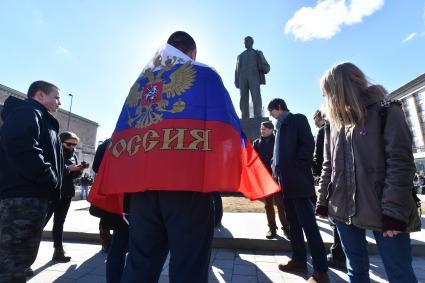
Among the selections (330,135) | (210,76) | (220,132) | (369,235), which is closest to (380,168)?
(330,135)

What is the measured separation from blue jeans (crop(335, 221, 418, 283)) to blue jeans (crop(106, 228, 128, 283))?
5.89ft

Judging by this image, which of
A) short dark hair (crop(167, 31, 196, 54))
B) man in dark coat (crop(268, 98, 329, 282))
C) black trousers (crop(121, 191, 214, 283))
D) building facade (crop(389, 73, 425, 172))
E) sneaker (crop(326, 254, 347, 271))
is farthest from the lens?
building facade (crop(389, 73, 425, 172))

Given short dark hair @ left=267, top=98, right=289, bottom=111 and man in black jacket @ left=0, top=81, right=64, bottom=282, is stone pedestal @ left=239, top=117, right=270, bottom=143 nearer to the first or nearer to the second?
short dark hair @ left=267, top=98, right=289, bottom=111

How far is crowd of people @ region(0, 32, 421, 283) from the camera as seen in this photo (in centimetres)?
146

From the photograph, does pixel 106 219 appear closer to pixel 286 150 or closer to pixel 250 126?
pixel 286 150

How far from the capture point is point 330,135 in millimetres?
2170

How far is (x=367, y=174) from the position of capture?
5.55 feet

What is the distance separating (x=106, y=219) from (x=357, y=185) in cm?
206

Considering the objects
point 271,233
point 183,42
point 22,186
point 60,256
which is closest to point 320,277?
point 271,233

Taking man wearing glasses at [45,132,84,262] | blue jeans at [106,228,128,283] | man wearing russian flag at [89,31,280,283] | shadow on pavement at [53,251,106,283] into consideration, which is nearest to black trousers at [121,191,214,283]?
man wearing russian flag at [89,31,280,283]

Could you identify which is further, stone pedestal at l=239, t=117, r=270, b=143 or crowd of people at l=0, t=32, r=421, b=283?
stone pedestal at l=239, t=117, r=270, b=143

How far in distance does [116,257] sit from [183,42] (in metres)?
1.90

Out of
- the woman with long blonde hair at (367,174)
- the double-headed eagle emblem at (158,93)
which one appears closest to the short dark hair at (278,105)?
the woman with long blonde hair at (367,174)

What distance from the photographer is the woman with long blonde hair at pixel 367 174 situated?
60.4 inches
